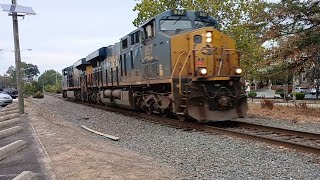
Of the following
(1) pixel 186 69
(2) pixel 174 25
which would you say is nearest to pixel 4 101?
(2) pixel 174 25

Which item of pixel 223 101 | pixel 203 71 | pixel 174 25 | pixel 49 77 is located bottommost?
pixel 223 101

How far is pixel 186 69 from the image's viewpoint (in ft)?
36.3

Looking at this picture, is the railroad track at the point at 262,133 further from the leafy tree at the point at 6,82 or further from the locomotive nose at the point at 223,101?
the leafy tree at the point at 6,82

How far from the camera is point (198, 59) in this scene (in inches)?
433

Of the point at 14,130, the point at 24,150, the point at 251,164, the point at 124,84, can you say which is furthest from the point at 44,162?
the point at 124,84

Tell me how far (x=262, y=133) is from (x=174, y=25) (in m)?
4.84

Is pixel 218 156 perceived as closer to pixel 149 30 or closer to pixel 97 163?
pixel 97 163

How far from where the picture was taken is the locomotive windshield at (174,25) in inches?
472

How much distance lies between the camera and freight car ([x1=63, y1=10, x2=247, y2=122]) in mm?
10781

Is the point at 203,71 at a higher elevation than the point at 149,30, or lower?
lower

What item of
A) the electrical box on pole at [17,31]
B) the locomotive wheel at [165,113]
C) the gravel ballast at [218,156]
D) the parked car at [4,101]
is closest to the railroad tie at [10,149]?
the gravel ballast at [218,156]

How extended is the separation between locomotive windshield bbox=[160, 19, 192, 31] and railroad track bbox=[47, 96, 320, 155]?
304 cm

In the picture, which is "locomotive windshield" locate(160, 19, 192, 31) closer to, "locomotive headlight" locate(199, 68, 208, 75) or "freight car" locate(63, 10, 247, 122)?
"freight car" locate(63, 10, 247, 122)

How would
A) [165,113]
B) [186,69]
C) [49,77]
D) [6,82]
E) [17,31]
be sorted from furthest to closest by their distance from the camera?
1. [49,77]
2. [6,82]
3. [17,31]
4. [165,113]
5. [186,69]
